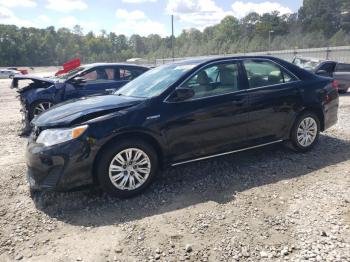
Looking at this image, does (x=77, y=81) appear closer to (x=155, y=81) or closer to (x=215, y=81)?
(x=155, y=81)

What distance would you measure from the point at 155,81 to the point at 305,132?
8.46 ft

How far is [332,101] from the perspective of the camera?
583 centimetres

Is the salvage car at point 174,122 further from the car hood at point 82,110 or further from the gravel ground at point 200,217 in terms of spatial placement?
the gravel ground at point 200,217

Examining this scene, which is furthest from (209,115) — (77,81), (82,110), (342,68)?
(342,68)

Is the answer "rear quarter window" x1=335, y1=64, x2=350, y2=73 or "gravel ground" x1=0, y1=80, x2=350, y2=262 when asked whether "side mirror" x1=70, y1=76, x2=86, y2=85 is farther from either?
"rear quarter window" x1=335, y1=64, x2=350, y2=73

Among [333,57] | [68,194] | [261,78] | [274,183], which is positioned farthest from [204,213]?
[333,57]

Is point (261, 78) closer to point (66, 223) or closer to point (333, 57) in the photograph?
point (66, 223)

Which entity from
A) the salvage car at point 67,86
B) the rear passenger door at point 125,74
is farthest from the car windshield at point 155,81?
the rear passenger door at point 125,74

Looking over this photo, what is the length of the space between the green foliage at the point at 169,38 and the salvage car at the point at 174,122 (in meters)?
58.7

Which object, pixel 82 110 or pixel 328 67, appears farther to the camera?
pixel 328 67

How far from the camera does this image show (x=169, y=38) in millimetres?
104062

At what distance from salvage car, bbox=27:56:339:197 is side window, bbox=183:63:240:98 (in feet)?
0.05

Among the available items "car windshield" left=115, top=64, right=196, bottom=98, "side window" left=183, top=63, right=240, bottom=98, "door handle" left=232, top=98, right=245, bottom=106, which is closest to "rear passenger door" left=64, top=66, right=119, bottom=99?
"car windshield" left=115, top=64, right=196, bottom=98

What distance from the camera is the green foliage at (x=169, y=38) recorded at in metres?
81.2
